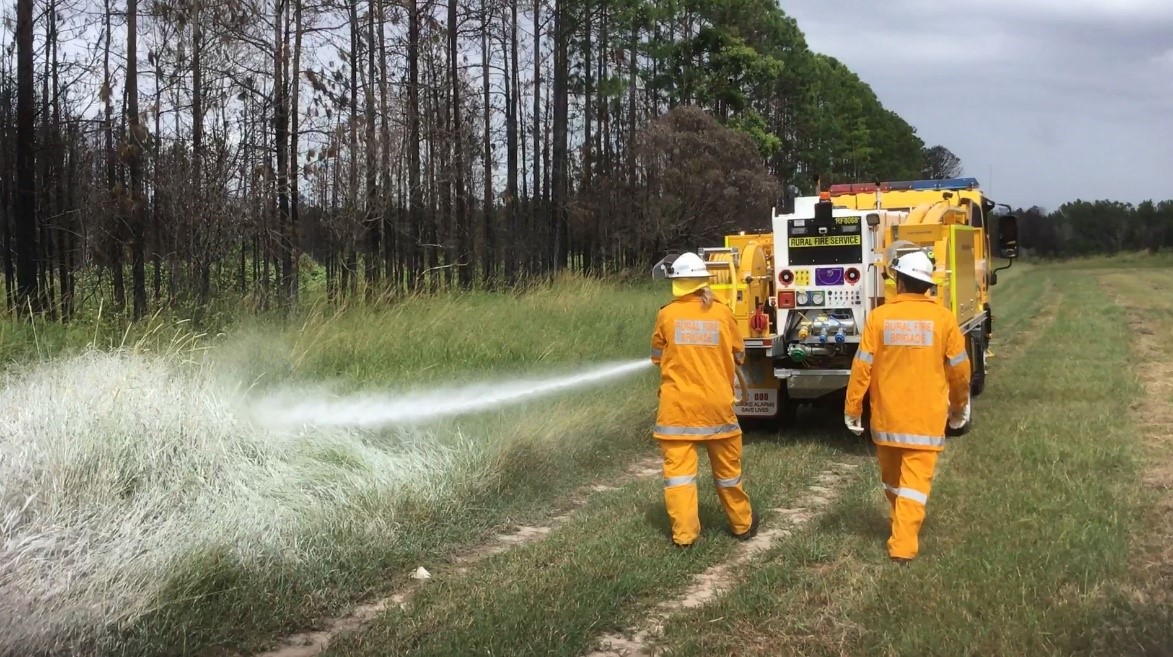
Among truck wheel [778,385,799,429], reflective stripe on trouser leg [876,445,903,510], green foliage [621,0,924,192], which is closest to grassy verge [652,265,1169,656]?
reflective stripe on trouser leg [876,445,903,510]

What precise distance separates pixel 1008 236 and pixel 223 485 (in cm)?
1026

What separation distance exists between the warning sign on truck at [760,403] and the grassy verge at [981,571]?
59.0 inches

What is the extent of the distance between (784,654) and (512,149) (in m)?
23.4

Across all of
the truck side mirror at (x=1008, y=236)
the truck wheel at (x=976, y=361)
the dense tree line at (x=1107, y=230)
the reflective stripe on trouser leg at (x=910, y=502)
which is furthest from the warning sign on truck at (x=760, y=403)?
the dense tree line at (x=1107, y=230)

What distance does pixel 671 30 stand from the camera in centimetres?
3341

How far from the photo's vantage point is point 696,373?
579 centimetres

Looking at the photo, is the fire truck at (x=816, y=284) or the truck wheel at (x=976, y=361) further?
the truck wheel at (x=976, y=361)

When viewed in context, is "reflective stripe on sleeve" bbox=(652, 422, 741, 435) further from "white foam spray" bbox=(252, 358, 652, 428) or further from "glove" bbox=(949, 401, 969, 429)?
"white foam spray" bbox=(252, 358, 652, 428)

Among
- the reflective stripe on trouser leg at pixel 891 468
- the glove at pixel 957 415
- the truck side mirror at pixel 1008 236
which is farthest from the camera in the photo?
the truck side mirror at pixel 1008 236

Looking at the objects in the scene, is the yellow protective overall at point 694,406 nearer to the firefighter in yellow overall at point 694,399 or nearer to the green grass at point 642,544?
the firefighter in yellow overall at point 694,399

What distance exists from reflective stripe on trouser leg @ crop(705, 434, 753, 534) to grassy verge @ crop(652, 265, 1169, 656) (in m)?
0.37

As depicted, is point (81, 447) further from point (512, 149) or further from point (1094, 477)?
point (512, 149)

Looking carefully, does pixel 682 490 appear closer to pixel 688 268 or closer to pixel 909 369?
pixel 688 268

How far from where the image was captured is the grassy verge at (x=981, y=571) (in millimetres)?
4316
